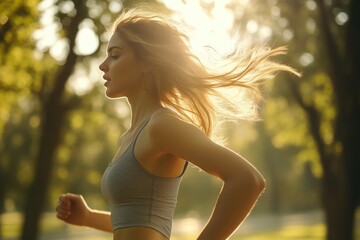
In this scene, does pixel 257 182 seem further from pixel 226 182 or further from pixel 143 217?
pixel 143 217

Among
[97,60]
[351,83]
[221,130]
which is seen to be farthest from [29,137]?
[221,130]

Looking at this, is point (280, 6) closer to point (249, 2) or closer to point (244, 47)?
point (249, 2)

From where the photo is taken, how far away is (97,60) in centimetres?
1736

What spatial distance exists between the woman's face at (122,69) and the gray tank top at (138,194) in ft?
0.99

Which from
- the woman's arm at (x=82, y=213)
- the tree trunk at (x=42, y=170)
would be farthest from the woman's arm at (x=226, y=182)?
the tree trunk at (x=42, y=170)

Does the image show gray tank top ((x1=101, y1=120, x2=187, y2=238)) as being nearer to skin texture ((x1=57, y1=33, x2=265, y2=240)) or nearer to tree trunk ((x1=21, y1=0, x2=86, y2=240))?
skin texture ((x1=57, y1=33, x2=265, y2=240))

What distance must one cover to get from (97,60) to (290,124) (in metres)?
9.75

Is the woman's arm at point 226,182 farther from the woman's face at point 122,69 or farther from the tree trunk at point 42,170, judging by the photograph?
the tree trunk at point 42,170

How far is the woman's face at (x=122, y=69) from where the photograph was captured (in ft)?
9.25

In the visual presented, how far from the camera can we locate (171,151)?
2.44m

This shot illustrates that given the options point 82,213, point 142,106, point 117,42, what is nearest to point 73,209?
point 82,213

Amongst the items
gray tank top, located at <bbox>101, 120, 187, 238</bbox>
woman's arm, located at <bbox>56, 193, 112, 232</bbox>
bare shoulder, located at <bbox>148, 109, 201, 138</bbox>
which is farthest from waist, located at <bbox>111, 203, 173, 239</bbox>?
woman's arm, located at <bbox>56, 193, 112, 232</bbox>

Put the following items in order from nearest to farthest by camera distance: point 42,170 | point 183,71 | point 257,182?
point 257,182, point 183,71, point 42,170

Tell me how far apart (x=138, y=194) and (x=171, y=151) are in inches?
9.4
